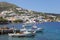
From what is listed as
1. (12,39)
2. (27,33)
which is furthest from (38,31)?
(12,39)

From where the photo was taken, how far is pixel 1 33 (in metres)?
56.4

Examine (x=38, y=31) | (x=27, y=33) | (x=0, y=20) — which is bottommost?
(x=0, y=20)

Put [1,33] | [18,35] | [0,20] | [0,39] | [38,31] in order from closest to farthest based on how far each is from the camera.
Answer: [0,39], [18,35], [1,33], [38,31], [0,20]

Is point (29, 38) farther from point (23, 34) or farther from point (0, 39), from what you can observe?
point (0, 39)

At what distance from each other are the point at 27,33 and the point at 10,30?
789 centimetres

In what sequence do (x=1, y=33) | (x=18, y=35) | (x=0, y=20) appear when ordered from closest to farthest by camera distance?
(x=18, y=35), (x=1, y=33), (x=0, y=20)

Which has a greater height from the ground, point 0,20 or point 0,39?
point 0,39

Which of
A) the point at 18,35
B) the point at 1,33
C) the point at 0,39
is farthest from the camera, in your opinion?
the point at 1,33

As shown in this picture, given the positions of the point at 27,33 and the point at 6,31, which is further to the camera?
the point at 6,31

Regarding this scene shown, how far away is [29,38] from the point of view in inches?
1929

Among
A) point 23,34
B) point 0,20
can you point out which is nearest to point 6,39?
point 23,34

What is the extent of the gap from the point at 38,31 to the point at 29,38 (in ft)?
56.2

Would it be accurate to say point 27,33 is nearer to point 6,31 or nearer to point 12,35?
point 12,35

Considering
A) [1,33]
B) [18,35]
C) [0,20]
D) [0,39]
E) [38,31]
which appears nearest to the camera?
[0,39]
